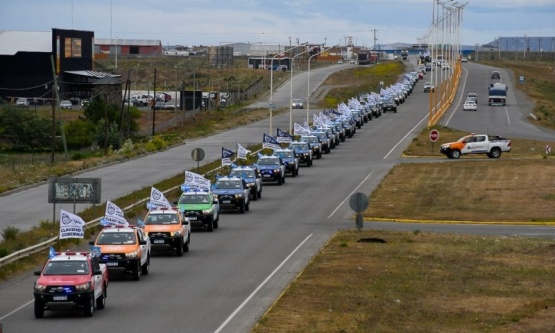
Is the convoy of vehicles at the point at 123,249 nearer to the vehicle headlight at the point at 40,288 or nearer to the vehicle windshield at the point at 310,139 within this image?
the vehicle headlight at the point at 40,288

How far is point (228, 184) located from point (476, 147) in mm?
31653

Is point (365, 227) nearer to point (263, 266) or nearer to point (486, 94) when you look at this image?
point (263, 266)

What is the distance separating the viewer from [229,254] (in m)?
37.0

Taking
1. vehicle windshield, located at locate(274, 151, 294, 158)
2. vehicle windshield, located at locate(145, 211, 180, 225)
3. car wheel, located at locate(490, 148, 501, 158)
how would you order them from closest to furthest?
1. vehicle windshield, located at locate(145, 211, 180, 225)
2. vehicle windshield, located at locate(274, 151, 294, 158)
3. car wheel, located at locate(490, 148, 501, 158)

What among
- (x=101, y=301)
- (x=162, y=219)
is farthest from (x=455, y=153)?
(x=101, y=301)

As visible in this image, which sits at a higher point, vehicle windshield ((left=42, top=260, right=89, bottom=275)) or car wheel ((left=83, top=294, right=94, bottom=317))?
vehicle windshield ((left=42, top=260, right=89, bottom=275))

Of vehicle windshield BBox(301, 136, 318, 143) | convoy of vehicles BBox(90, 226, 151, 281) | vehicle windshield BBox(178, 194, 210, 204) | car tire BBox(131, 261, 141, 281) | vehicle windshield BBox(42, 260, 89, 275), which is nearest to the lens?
vehicle windshield BBox(42, 260, 89, 275)

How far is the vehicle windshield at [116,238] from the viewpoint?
1227 inches

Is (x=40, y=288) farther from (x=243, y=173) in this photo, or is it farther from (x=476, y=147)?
(x=476, y=147)

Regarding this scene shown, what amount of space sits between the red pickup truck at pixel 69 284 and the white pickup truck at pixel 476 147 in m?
52.8

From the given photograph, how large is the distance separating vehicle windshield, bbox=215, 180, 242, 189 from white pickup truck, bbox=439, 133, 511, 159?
30.0 m

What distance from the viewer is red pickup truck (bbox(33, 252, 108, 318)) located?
987 inches

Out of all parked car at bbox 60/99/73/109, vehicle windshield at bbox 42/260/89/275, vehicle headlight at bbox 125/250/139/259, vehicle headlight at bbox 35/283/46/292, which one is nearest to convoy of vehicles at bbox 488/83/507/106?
parked car at bbox 60/99/73/109

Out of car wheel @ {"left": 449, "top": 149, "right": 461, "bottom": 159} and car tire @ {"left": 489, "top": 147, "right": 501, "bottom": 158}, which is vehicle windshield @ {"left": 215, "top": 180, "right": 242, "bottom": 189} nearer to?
car wheel @ {"left": 449, "top": 149, "right": 461, "bottom": 159}
